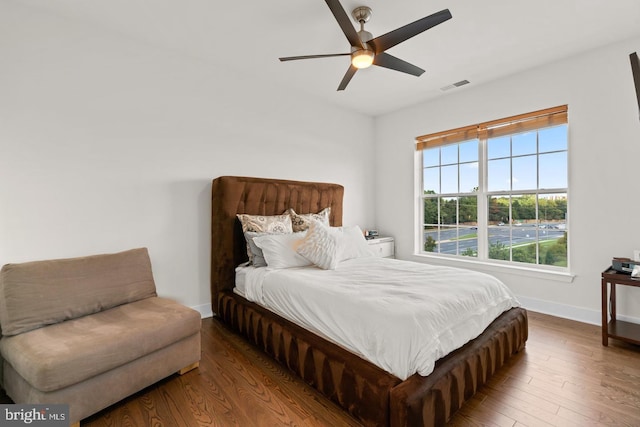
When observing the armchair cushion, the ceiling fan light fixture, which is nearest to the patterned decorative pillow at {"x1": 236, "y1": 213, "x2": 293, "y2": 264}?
the armchair cushion

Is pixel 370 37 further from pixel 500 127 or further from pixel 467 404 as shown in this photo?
pixel 467 404

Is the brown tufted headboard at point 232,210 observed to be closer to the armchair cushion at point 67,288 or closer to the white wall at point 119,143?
the white wall at point 119,143

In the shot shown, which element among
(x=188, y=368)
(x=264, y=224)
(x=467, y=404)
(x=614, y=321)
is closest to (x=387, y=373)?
(x=467, y=404)

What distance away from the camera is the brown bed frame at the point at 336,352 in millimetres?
1408

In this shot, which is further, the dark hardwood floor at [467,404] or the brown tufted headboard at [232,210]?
the brown tufted headboard at [232,210]

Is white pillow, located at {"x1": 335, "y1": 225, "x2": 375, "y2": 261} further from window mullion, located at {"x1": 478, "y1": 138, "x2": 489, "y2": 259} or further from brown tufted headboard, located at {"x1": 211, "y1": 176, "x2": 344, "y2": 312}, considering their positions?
window mullion, located at {"x1": 478, "y1": 138, "x2": 489, "y2": 259}

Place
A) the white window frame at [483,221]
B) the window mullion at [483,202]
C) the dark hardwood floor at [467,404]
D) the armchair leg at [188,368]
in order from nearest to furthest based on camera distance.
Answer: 1. the dark hardwood floor at [467,404]
2. the armchair leg at [188,368]
3. the white window frame at [483,221]
4. the window mullion at [483,202]

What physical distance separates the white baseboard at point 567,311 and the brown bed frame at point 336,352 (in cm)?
114

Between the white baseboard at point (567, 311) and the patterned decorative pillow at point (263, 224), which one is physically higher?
the patterned decorative pillow at point (263, 224)

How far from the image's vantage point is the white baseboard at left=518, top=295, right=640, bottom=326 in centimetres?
283

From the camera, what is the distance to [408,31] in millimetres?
1996

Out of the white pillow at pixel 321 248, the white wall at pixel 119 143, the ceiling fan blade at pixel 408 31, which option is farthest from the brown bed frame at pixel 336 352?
the ceiling fan blade at pixel 408 31

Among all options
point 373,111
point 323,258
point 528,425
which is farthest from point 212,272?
point 373,111

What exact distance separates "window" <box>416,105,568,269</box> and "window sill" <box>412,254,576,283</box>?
0.11 meters
